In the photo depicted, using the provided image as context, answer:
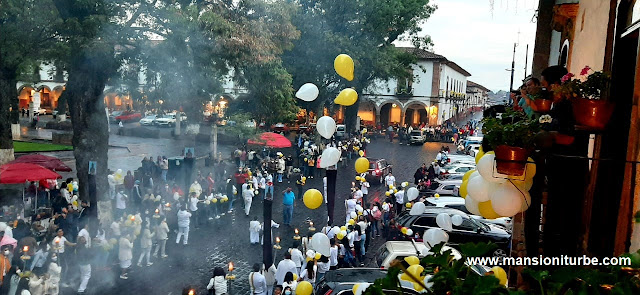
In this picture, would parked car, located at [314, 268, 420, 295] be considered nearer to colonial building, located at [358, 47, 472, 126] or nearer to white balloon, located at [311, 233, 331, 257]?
white balloon, located at [311, 233, 331, 257]

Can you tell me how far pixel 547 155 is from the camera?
419 cm

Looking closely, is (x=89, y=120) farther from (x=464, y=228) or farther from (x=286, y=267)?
(x=464, y=228)

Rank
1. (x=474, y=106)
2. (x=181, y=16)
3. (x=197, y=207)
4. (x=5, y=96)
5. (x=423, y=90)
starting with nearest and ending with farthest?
(x=181, y=16) < (x=197, y=207) < (x=5, y=96) < (x=423, y=90) < (x=474, y=106)

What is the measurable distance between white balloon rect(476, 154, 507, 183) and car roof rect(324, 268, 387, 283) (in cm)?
393

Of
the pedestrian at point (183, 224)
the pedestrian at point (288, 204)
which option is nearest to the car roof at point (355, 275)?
the pedestrian at point (183, 224)

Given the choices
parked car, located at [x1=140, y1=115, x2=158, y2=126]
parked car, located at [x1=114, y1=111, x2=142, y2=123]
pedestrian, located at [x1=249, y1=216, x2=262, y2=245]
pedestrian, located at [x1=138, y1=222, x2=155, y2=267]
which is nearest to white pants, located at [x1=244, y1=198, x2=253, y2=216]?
pedestrian, located at [x1=249, y1=216, x2=262, y2=245]

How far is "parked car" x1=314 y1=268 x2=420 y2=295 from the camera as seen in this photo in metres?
7.91

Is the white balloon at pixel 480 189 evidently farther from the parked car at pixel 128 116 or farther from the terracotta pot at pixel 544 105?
the parked car at pixel 128 116

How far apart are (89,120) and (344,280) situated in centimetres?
1094

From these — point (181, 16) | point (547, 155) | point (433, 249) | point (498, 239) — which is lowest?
point (498, 239)

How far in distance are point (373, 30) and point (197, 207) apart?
19.6m

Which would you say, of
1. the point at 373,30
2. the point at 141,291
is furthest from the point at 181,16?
the point at 373,30

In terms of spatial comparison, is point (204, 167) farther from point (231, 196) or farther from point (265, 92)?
point (231, 196)

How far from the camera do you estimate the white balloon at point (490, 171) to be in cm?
453
